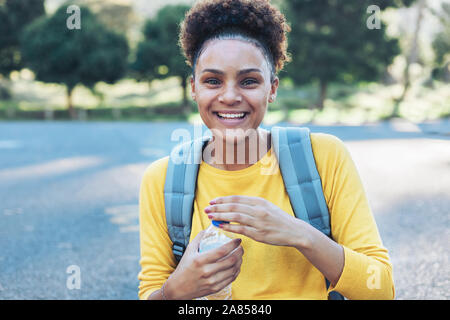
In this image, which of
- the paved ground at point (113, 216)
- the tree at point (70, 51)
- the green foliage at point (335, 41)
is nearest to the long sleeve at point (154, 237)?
the paved ground at point (113, 216)

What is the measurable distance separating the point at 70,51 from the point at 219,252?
21407 millimetres

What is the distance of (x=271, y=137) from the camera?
5.58ft

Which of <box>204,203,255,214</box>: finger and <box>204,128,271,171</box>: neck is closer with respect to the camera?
<box>204,203,255,214</box>: finger

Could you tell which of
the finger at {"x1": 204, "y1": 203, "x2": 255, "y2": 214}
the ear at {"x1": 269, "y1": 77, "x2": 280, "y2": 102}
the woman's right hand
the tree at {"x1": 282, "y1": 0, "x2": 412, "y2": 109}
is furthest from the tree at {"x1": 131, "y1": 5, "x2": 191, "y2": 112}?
A: the finger at {"x1": 204, "y1": 203, "x2": 255, "y2": 214}

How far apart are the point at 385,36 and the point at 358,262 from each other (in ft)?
65.1

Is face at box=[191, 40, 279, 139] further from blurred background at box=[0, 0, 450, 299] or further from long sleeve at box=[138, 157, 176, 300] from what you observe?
blurred background at box=[0, 0, 450, 299]

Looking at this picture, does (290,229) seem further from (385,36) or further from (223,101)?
(385,36)

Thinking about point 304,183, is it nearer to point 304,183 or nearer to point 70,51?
point 304,183

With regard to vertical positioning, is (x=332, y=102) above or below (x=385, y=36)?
below

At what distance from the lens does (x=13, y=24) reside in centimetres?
2425

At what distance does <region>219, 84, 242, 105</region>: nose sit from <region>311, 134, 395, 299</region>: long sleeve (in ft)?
1.10

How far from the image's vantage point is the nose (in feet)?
5.02

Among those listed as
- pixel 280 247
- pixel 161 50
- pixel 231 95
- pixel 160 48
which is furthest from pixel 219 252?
pixel 160 48

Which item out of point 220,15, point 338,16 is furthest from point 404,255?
point 338,16
